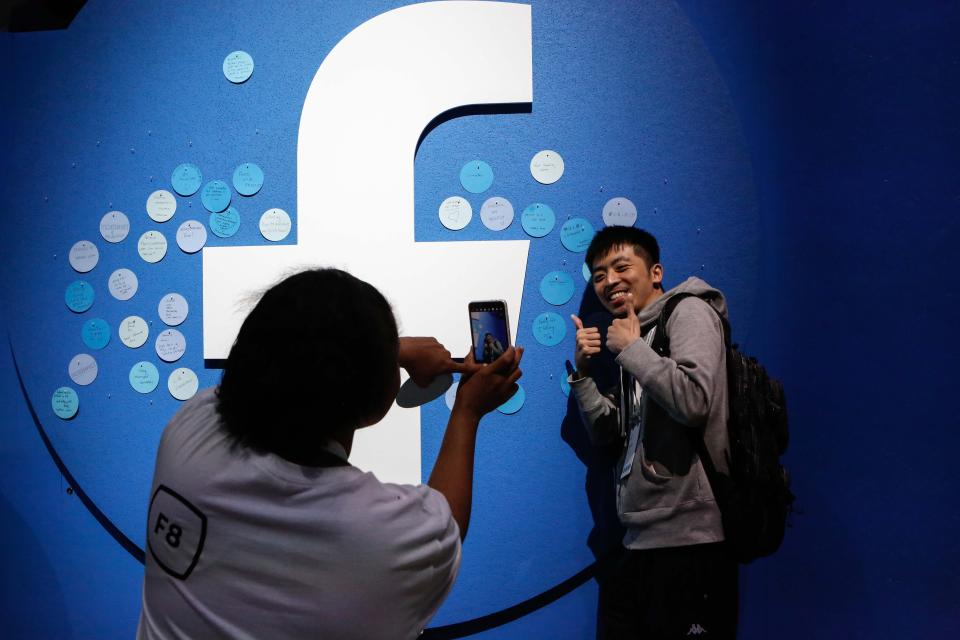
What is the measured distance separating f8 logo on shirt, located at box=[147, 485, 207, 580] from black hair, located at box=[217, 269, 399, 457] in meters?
0.10

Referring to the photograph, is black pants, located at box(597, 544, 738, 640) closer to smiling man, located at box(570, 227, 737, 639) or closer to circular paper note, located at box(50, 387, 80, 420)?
smiling man, located at box(570, 227, 737, 639)

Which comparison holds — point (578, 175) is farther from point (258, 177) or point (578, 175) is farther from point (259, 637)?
point (259, 637)

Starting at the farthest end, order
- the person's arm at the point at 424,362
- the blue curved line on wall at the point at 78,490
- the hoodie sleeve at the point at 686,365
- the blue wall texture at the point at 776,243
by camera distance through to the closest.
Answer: the blue curved line on wall at the point at 78,490 < the blue wall texture at the point at 776,243 < the hoodie sleeve at the point at 686,365 < the person's arm at the point at 424,362

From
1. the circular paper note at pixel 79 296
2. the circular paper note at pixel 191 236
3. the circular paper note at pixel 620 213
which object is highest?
the circular paper note at pixel 620 213

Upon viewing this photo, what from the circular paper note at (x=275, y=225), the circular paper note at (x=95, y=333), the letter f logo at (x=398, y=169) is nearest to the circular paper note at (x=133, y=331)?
the circular paper note at (x=95, y=333)

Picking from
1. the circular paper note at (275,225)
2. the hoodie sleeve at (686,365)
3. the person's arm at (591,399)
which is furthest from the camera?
the circular paper note at (275,225)

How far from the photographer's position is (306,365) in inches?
31.2

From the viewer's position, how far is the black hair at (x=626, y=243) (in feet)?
5.80

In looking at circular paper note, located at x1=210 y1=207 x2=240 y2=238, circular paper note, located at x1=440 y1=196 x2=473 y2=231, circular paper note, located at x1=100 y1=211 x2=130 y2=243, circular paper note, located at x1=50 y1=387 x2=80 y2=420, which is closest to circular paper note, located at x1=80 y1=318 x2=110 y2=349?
circular paper note, located at x1=50 y1=387 x2=80 y2=420

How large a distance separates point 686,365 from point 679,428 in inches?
6.7

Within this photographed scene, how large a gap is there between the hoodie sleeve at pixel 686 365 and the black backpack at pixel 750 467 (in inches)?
2.5

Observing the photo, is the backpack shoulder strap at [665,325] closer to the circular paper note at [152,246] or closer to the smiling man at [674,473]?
the smiling man at [674,473]

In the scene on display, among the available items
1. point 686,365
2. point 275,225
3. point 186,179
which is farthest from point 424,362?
point 186,179

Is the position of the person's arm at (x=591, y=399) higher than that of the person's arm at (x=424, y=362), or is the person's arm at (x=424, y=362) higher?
the person's arm at (x=424, y=362)
